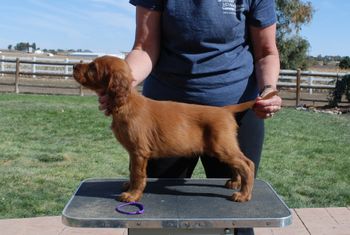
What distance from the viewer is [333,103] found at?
1984 centimetres

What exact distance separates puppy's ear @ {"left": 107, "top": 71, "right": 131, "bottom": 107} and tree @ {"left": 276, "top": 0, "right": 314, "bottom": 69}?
30170mm

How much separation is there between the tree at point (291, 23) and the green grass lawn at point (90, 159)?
18859 millimetres

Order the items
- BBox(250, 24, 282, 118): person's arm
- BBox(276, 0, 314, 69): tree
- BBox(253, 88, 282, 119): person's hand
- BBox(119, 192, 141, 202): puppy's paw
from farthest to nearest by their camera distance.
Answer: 1. BBox(276, 0, 314, 69): tree
2. BBox(250, 24, 282, 118): person's arm
3. BBox(253, 88, 282, 119): person's hand
4. BBox(119, 192, 141, 202): puppy's paw

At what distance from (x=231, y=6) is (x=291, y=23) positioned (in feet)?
101

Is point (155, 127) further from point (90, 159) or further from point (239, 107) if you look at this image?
point (90, 159)

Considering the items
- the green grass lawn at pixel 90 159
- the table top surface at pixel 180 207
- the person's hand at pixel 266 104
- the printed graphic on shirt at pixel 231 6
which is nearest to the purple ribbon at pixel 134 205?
the table top surface at pixel 180 207

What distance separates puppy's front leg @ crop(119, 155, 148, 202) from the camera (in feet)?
8.99

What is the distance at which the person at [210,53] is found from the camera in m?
3.09

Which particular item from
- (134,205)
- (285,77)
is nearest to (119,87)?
(134,205)

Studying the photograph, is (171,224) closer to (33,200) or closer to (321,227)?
(321,227)

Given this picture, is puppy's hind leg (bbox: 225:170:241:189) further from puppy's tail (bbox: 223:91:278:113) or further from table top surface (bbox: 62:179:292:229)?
puppy's tail (bbox: 223:91:278:113)

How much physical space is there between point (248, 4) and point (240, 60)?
0.34 meters

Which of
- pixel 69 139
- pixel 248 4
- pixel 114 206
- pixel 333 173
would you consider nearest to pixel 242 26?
pixel 248 4

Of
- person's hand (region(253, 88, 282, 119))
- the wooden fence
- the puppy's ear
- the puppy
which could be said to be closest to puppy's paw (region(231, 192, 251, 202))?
the puppy
